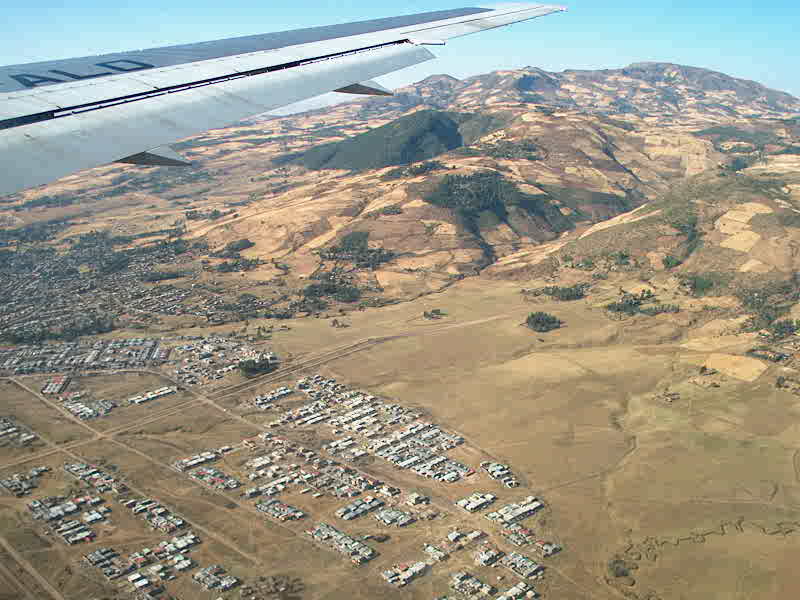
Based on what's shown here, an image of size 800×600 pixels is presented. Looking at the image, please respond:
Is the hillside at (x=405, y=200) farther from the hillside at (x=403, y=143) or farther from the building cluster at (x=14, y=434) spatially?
the building cluster at (x=14, y=434)

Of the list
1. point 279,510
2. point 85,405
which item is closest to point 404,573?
point 279,510

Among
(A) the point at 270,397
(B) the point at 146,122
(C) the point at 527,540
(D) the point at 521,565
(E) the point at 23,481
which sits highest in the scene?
(B) the point at 146,122

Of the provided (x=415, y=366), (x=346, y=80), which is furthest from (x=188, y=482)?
(x=346, y=80)

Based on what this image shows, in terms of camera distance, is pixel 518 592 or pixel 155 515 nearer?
pixel 518 592

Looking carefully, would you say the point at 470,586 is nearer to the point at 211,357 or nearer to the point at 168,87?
the point at 168,87

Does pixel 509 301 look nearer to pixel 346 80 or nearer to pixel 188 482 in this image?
pixel 188 482
